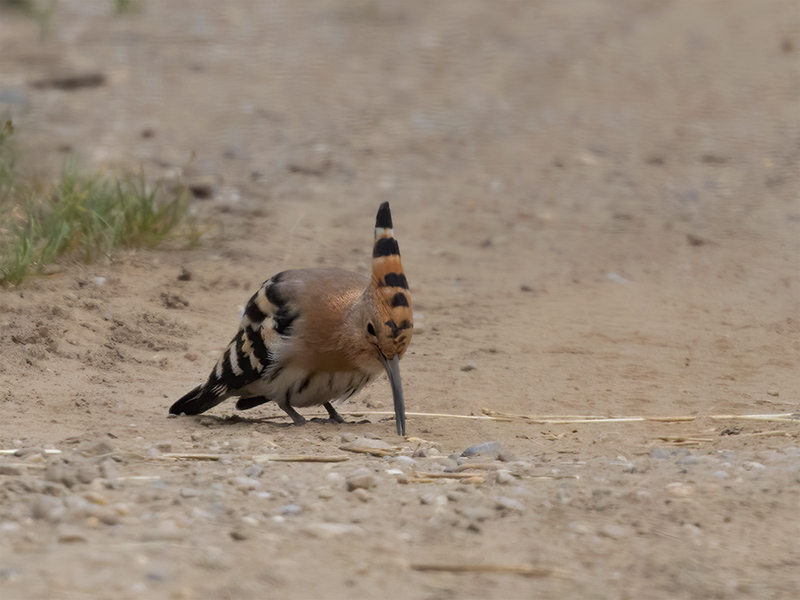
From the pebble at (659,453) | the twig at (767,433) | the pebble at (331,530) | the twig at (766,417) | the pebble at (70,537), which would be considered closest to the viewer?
the pebble at (70,537)

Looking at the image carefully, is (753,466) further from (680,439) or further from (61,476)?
(61,476)

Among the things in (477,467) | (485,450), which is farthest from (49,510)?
(485,450)

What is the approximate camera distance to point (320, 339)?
16.2 feet

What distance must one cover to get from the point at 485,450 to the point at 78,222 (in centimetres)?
335

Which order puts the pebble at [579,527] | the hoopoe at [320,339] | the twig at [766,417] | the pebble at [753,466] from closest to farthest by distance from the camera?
the pebble at [579,527] → the pebble at [753,466] → the hoopoe at [320,339] → the twig at [766,417]

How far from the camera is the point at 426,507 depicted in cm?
356

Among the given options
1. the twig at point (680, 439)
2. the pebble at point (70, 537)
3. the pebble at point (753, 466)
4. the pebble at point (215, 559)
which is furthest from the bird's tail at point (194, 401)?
the pebble at point (753, 466)

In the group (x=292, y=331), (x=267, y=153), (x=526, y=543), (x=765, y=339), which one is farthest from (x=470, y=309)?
(x=526, y=543)

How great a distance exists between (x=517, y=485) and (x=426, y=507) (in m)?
Result: 0.38

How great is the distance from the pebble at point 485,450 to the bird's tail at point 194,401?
1.22m

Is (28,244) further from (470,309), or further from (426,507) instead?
(426,507)

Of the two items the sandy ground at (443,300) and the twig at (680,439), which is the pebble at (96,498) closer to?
the sandy ground at (443,300)

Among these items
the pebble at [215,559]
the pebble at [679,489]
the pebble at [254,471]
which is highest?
the pebble at [679,489]

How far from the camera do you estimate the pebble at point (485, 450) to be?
4.39 m
